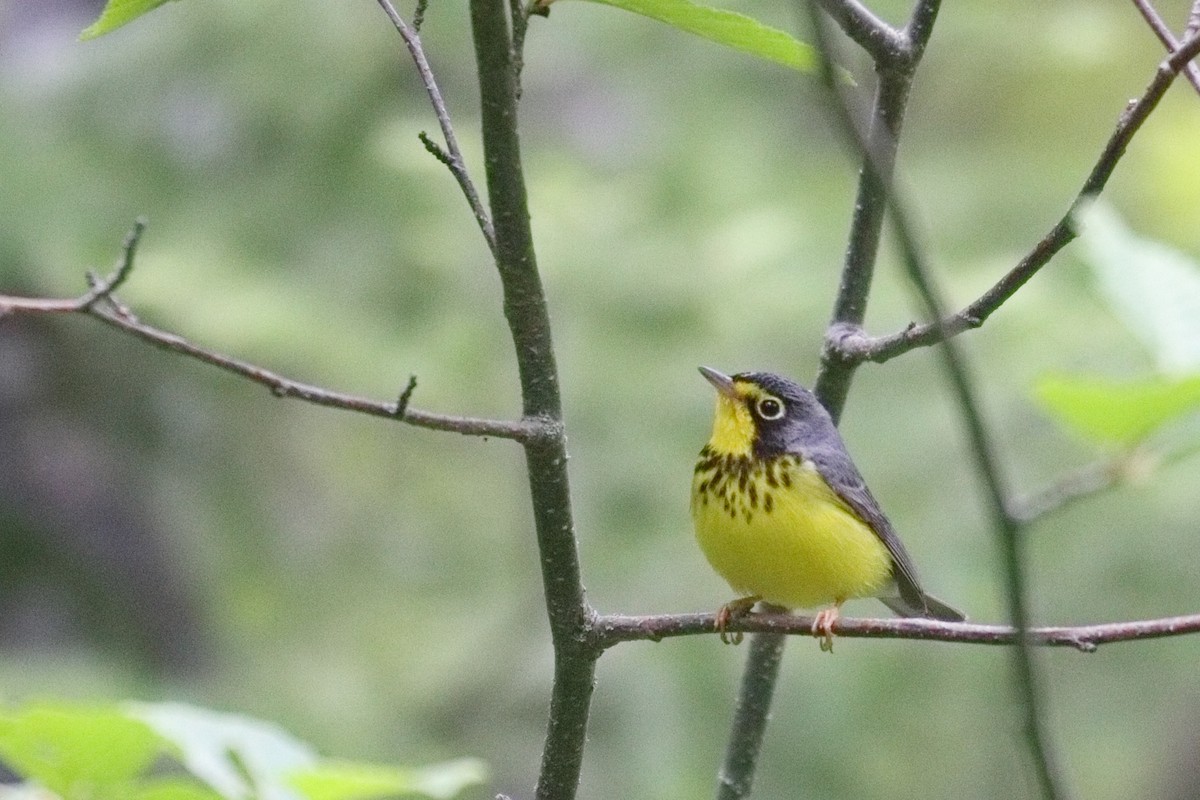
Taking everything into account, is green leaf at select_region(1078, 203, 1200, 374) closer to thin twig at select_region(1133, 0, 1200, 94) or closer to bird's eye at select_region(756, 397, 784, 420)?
thin twig at select_region(1133, 0, 1200, 94)

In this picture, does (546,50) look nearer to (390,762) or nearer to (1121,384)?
(390,762)

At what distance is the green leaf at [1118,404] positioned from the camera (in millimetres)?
2205

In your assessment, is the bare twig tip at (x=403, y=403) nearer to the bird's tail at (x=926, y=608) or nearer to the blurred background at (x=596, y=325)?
the bird's tail at (x=926, y=608)

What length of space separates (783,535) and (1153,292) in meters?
0.81

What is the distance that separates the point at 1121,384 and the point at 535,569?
3.14 metres

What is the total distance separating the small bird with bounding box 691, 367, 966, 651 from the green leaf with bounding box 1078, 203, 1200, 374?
1.76 ft

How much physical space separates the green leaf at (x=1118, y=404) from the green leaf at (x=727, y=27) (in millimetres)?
841

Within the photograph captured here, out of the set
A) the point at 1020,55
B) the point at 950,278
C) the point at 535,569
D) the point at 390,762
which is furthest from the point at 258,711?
the point at 1020,55

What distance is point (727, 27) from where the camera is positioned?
5.40ft

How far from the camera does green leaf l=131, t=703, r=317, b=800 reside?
6.32 feet

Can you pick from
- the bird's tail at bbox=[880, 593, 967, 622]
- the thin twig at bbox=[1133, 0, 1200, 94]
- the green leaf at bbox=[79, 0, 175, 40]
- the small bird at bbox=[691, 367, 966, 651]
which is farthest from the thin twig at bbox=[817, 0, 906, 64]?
the bird's tail at bbox=[880, 593, 967, 622]

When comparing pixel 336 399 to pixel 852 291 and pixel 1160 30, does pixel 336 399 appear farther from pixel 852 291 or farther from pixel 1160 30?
pixel 1160 30

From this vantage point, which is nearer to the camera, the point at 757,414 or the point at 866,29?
the point at 866,29

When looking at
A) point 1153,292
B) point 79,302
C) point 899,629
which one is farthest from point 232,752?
point 1153,292
